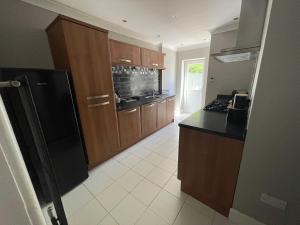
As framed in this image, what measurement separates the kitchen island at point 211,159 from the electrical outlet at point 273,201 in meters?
0.21

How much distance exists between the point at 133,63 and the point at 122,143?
1.69 meters

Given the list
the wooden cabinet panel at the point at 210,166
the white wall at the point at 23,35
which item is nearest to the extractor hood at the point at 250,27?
the wooden cabinet panel at the point at 210,166

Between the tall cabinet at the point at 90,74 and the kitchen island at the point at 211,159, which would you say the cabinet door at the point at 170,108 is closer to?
the tall cabinet at the point at 90,74

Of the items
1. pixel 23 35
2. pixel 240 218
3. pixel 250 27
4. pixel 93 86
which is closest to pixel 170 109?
pixel 93 86

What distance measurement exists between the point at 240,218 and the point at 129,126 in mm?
1949

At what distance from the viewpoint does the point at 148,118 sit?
2.98 metres

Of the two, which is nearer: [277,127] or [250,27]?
[277,127]

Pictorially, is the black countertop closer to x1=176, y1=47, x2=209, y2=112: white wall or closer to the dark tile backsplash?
the dark tile backsplash

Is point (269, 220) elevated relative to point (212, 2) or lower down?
lower down

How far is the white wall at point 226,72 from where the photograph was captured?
2.90 metres

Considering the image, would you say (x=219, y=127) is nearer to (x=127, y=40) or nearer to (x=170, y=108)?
(x=170, y=108)

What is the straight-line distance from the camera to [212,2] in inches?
73.4

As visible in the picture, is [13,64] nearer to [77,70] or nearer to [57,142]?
[77,70]

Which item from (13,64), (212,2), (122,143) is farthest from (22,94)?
(212,2)
